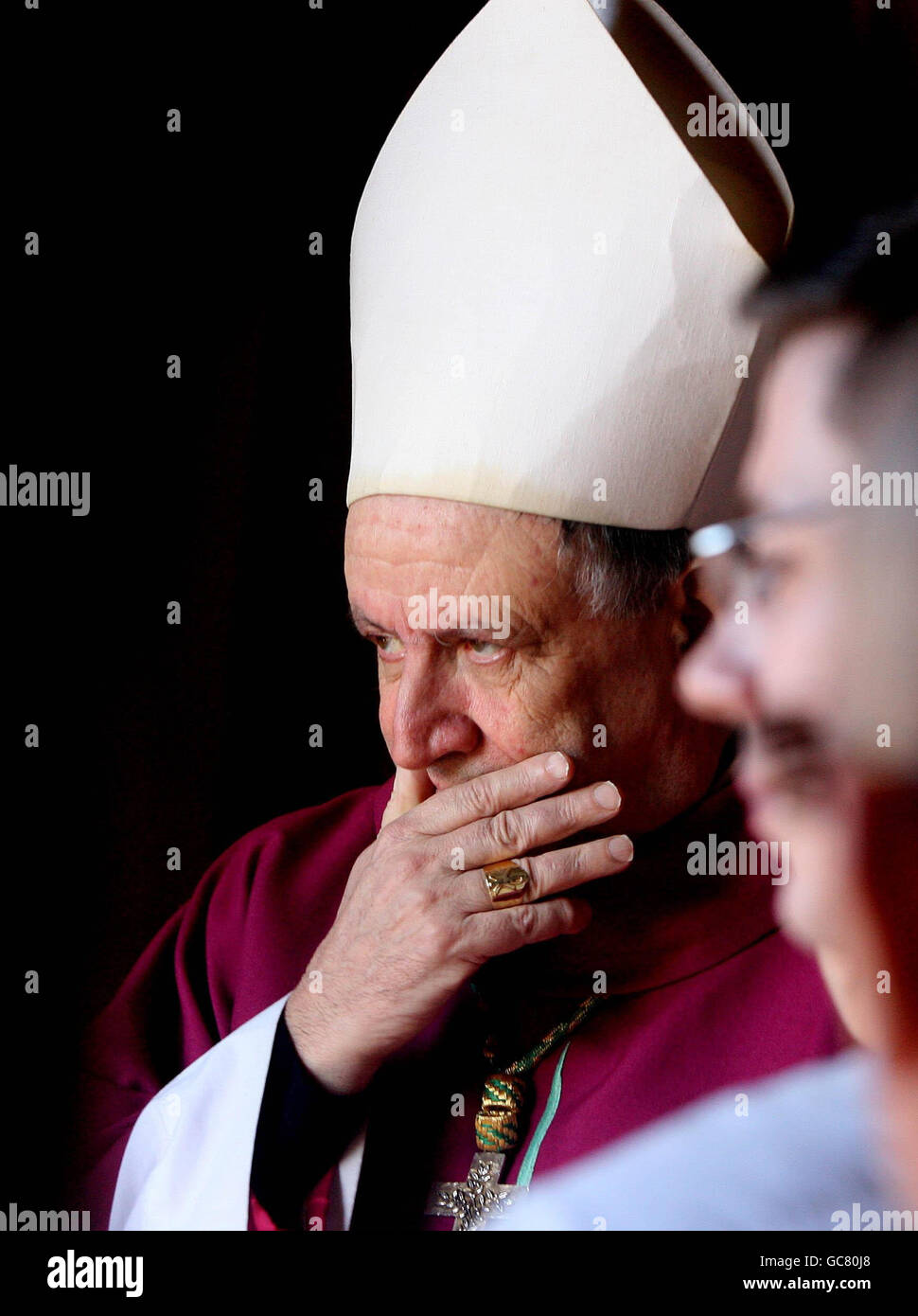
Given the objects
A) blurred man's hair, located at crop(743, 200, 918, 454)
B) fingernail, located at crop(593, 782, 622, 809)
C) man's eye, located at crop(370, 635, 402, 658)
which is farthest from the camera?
man's eye, located at crop(370, 635, 402, 658)

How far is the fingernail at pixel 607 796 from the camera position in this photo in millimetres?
1464

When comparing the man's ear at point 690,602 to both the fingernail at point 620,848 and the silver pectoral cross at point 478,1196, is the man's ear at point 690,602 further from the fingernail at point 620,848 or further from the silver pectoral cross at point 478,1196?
the silver pectoral cross at point 478,1196

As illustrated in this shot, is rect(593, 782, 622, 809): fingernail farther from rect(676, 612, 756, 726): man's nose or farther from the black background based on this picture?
the black background

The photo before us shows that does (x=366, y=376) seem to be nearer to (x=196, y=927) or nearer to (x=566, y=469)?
(x=566, y=469)

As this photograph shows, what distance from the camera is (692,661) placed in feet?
5.14

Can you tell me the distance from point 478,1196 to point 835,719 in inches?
27.1

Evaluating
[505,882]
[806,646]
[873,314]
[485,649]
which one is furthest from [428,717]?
[873,314]

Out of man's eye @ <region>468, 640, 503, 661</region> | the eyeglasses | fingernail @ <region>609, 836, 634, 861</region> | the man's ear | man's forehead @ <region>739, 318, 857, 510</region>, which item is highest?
man's forehead @ <region>739, 318, 857, 510</region>

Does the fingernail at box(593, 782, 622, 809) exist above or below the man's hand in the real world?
above

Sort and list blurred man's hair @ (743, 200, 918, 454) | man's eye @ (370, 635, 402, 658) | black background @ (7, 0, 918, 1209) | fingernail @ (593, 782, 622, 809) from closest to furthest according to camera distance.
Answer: blurred man's hair @ (743, 200, 918, 454)
fingernail @ (593, 782, 622, 809)
man's eye @ (370, 635, 402, 658)
black background @ (7, 0, 918, 1209)

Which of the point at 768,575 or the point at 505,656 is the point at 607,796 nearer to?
the point at 505,656

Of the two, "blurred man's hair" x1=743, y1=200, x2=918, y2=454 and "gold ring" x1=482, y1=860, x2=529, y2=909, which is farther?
"gold ring" x1=482, y1=860, x2=529, y2=909

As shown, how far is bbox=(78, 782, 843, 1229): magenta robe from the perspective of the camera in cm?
153

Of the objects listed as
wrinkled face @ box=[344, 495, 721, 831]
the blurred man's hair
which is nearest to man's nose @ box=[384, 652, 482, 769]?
wrinkled face @ box=[344, 495, 721, 831]
